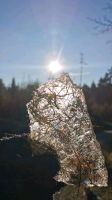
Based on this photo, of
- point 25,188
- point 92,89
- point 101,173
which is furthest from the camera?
point 92,89

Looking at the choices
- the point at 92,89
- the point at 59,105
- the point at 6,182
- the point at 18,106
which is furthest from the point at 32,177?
the point at 92,89

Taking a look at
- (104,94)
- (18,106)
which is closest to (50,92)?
(18,106)

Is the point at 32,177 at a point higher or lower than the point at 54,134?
lower

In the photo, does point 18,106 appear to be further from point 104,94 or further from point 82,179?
point 82,179

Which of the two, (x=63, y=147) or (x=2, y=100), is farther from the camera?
(x=2, y=100)

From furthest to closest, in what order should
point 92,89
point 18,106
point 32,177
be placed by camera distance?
1. point 92,89
2. point 18,106
3. point 32,177

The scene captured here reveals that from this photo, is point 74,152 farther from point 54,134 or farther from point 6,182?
point 6,182

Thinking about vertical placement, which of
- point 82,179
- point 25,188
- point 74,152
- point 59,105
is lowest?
point 25,188
